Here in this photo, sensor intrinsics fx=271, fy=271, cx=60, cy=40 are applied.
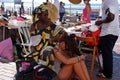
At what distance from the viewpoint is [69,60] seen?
3.41m

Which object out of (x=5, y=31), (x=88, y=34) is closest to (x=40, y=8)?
(x=88, y=34)

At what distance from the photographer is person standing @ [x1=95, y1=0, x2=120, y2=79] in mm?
4191

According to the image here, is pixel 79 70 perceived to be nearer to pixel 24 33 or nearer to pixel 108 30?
pixel 108 30

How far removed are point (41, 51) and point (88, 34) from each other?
1.29 m

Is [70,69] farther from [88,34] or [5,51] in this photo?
[5,51]

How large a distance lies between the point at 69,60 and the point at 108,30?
1224 mm

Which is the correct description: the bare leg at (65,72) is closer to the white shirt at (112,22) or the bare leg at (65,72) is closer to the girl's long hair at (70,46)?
the girl's long hair at (70,46)

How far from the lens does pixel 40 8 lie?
3625 millimetres

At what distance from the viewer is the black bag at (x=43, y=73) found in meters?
3.26

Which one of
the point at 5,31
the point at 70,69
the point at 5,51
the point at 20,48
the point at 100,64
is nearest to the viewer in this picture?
the point at 70,69

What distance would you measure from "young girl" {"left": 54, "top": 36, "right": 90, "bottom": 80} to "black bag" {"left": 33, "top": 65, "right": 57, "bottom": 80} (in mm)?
174

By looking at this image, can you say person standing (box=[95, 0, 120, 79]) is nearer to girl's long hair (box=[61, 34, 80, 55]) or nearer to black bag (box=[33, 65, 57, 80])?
girl's long hair (box=[61, 34, 80, 55])

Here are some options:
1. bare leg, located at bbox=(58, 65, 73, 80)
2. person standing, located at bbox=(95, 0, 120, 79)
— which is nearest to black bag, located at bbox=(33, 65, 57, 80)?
bare leg, located at bbox=(58, 65, 73, 80)

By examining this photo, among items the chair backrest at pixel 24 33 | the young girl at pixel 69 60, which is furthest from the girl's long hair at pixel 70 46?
the chair backrest at pixel 24 33
